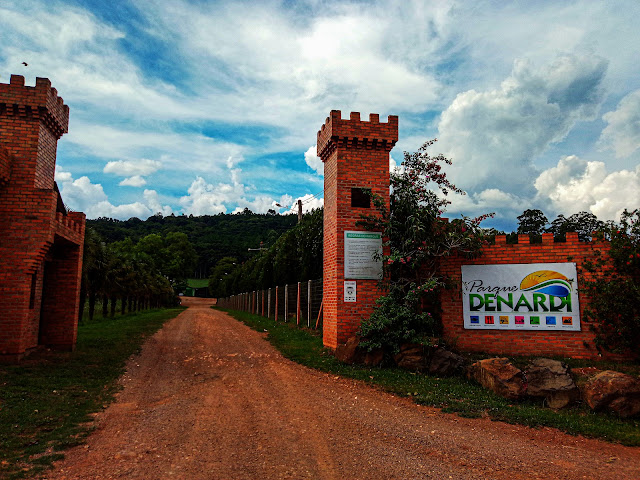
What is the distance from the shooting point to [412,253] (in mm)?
11422

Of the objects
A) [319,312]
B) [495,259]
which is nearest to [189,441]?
[495,259]

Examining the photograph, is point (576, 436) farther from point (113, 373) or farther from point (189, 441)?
point (113, 373)

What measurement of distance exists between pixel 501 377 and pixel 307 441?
4.40 meters

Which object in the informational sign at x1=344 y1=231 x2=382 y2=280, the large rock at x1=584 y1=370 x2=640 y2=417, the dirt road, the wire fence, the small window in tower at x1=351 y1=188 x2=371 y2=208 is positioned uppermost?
the small window in tower at x1=351 y1=188 x2=371 y2=208

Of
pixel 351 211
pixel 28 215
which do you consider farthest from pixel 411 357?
pixel 28 215

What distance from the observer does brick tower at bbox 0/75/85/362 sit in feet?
33.2

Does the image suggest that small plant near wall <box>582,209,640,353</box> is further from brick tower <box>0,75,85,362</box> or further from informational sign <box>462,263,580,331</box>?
brick tower <box>0,75,85,362</box>

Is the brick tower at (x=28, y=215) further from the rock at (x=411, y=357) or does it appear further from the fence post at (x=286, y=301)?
the fence post at (x=286, y=301)

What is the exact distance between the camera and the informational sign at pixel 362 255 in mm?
11867

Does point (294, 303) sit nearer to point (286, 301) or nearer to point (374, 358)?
point (286, 301)

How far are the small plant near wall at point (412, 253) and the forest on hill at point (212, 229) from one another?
70451mm

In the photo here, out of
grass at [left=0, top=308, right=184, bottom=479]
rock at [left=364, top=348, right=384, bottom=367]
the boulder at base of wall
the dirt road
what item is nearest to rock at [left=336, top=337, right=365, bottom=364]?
rock at [left=364, top=348, right=384, bottom=367]

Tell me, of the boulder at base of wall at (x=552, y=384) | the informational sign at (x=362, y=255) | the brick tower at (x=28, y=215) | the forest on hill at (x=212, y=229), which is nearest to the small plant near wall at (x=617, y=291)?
the boulder at base of wall at (x=552, y=384)

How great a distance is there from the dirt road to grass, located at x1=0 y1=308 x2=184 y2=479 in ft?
1.05
